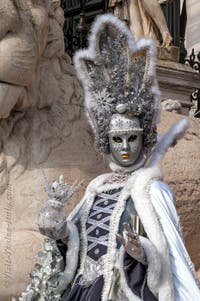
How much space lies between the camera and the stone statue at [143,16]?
11.4m

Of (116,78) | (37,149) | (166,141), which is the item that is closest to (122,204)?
(166,141)

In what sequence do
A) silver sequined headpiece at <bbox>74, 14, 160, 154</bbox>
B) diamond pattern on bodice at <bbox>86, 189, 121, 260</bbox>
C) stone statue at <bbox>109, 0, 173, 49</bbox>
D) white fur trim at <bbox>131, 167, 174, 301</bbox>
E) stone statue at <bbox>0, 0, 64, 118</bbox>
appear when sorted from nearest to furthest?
white fur trim at <bbox>131, 167, 174, 301</bbox> < diamond pattern on bodice at <bbox>86, 189, 121, 260</bbox> < silver sequined headpiece at <bbox>74, 14, 160, 154</bbox> < stone statue at <bbox>0, 0, 64, 118</bbox> < stone statue at <bbox>109, 0, 173, 49</bbox>

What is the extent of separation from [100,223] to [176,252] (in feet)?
1.36

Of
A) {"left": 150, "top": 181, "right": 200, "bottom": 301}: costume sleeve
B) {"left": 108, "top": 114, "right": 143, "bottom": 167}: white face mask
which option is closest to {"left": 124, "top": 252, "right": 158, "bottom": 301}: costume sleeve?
{"left": 150, "top": 181, "right": 200, "bottom": 301}: costume sleeve

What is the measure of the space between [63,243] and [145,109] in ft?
2.34

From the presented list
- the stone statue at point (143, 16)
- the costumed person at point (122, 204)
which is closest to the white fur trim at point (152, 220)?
the costumed person at point (122, 204)

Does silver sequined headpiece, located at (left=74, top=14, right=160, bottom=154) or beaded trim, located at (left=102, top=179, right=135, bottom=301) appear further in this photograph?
silver sequined headpiece, located at (left=74, top=14, right=160, bottom=154)

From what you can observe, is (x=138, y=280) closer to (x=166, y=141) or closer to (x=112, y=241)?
(x=112, y=241)

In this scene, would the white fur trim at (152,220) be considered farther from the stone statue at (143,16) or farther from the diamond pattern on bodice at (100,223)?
the stone statue at (143,16)

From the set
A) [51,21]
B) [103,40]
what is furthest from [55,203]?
[51,21]

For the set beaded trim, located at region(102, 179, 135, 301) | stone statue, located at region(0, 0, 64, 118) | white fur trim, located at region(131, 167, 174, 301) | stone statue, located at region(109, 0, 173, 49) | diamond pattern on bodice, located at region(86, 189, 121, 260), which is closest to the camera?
white fur trim, located at region(131, 167, 174, 301)

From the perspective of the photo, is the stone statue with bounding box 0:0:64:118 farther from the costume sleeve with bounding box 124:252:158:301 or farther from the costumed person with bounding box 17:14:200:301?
the costume sleeve with bounding box 124:252:158:301

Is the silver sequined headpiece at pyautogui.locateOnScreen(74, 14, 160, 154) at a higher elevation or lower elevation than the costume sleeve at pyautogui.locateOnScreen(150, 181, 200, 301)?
higher

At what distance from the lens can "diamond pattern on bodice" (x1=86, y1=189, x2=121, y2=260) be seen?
3.98 meters
